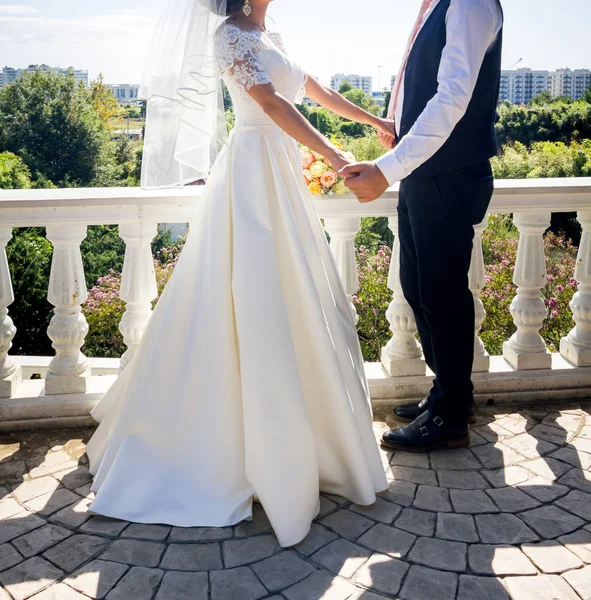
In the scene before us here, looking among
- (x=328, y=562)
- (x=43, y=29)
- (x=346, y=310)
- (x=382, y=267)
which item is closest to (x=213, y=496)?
(x=328, y=562)

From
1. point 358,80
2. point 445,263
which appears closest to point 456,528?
point 445,263

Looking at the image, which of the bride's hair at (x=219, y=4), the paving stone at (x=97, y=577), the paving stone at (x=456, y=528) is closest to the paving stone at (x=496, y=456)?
the paving stone at (x=456, y=528)

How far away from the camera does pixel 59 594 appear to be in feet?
7.07

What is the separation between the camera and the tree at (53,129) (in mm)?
47125

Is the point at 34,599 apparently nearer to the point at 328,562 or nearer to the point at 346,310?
the point at 328,562

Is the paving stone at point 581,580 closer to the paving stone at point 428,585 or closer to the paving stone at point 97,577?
the paving stone at point 428,585

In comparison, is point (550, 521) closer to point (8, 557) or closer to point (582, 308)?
point (582, 308)

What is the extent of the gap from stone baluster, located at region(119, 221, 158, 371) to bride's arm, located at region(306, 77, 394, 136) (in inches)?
36.4

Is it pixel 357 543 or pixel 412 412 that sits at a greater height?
pixel 412 412

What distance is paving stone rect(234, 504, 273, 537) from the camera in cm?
250

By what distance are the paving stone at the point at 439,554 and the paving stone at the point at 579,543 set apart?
34 cm

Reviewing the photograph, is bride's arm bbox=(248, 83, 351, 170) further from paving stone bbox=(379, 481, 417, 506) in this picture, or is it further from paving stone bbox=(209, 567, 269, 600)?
paving stone bbox=(209, 567, 269, 600)

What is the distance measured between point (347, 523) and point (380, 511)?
0.15 metres

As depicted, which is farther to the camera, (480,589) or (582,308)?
(582,308)
